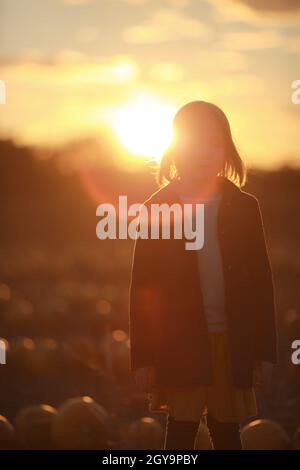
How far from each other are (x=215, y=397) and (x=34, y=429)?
8.75 ft

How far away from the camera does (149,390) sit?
5684 mm

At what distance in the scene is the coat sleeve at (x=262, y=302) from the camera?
568cm

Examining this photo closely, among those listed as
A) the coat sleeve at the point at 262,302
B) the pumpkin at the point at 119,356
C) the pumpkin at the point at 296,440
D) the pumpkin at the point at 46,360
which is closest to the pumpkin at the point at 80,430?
the pumpkin at the point at 296,440

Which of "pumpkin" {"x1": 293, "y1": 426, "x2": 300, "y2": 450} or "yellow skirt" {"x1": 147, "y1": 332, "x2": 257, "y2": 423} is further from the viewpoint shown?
"pumpkin" {"x1": 293, "y1": 426, "x2": 300, "y2": 450}

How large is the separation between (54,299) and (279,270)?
35.6 ft

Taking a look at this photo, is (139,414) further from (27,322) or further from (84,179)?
(84,179)

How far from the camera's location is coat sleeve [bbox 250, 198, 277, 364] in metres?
5.68

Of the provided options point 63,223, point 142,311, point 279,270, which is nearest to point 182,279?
point 142,311

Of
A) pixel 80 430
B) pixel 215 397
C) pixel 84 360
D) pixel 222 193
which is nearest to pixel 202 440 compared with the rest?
pixel 80 430

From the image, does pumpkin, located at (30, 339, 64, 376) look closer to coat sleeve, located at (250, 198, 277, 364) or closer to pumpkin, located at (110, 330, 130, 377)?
pumpkin, located at (110, 330, 130, 377)

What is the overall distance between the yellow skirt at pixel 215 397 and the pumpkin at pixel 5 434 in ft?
7.78

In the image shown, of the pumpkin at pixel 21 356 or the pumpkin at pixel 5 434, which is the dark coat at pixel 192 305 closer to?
the pumpkin at pixel 5 434

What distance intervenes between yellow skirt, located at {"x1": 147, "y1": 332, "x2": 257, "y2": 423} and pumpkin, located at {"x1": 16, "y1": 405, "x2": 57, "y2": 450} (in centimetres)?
243

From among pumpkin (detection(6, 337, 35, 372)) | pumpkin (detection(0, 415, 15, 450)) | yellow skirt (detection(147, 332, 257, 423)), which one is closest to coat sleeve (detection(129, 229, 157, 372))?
yellow skirt (detection(147, 332, 257, 423))
